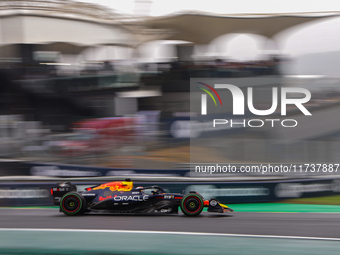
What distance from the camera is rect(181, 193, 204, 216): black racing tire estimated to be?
6102 mm

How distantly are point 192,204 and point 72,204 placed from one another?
6.93 ft

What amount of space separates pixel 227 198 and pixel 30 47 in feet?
24.8

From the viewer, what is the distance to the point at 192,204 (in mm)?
6133

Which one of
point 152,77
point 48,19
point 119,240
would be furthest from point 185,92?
point 119,240

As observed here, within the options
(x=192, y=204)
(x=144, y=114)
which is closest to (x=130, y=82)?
(x=144, y=114)

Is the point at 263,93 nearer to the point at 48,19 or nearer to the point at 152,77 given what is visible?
the point at 152,77

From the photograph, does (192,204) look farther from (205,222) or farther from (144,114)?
(144,114)

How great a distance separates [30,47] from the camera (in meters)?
11.0

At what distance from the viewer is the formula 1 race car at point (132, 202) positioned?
6.12 metres

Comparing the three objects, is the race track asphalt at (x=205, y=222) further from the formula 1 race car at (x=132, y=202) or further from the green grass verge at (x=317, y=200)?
the green grass verge at (x=317, y=200)

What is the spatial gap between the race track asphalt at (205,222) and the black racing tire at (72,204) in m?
0.14

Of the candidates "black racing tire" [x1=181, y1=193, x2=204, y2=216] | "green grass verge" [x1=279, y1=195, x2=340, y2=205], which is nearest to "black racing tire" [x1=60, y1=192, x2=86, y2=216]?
"black racing tire" [x1=181, y1=193, x2=204, y2=216]

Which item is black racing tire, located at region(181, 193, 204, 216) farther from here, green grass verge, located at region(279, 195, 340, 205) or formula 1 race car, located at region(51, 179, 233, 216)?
green grass verge, located at region(279, 195, 340, 205)

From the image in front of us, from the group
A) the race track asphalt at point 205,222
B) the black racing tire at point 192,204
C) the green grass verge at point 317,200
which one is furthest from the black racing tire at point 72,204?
the green grass verge at point 317,200
